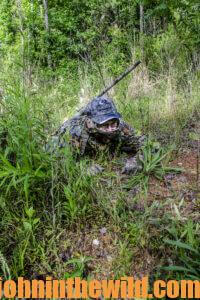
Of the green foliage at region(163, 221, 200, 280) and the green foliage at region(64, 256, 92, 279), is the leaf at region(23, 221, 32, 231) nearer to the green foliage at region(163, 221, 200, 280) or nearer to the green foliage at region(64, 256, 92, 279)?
the green foliage at region(64, 256, 92, 279)

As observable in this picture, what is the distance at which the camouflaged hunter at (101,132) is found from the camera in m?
2.59

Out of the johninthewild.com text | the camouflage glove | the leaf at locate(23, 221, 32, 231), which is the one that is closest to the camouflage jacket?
the camouflage glove

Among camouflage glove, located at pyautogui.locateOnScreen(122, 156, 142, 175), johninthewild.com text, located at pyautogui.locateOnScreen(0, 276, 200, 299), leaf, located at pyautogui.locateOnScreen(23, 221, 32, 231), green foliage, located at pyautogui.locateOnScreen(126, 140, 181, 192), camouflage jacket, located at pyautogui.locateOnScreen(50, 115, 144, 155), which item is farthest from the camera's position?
camouflage jacket, located at pyautogui.locateOnScreen(50, 115, 144, 155)

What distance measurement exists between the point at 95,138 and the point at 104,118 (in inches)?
→ 8.8

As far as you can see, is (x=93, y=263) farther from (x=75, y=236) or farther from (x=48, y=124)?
(x=48, y=124)

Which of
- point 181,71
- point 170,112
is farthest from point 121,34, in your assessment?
point 170,112

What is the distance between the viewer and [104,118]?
2572 millimetres

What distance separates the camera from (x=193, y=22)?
5410 mm

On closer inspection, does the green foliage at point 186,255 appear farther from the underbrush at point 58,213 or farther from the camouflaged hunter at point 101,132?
the camouflaged hunter at point 101,132

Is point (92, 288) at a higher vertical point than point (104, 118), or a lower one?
lower

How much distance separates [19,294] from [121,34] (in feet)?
25.5

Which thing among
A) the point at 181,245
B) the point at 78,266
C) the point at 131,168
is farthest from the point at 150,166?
the point at 78,266

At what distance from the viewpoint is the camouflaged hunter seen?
2588 millimetres

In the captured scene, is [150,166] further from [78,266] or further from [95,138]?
[78,266]
